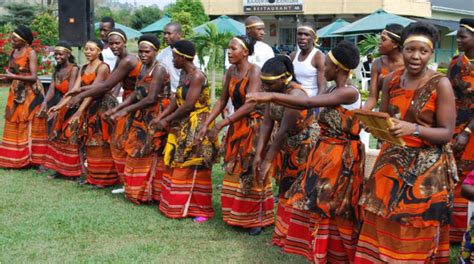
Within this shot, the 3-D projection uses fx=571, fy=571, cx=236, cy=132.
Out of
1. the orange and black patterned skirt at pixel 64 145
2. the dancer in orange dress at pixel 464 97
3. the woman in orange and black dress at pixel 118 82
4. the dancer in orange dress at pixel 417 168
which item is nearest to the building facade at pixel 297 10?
the orange and black patterned skirt at pixel 64 145

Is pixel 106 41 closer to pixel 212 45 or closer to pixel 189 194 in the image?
pixel 189 194

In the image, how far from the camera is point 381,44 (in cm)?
542

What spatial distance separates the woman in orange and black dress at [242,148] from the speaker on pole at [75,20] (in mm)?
6740

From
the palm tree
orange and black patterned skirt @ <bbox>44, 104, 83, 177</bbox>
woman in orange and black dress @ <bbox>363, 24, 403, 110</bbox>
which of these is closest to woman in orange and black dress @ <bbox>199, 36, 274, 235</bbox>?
woman in orange and black dress @ <bbox>363, 24, 403, 110</bbox>

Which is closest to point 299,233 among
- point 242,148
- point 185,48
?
point 242,148

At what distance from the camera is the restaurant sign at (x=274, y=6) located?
3487 cm

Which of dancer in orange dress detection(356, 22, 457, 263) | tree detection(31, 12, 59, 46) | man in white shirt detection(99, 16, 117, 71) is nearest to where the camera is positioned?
dancer in orange dress detection(356, 22, 457, 263)

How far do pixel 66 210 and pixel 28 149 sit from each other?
2380 millimetres

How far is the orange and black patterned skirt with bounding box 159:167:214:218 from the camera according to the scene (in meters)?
5.91

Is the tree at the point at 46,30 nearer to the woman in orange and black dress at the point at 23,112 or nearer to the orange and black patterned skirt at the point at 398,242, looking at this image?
the woman in orange and black dress at the point at 23,112

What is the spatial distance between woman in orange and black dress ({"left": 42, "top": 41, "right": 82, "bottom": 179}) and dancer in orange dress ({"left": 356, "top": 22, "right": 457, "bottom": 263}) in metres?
4.72

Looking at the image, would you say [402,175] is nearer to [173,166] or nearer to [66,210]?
[173,166]

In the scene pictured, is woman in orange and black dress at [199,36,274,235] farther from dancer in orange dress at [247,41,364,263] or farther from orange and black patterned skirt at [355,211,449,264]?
orange and black patterned skirt at [355,211,449,264]

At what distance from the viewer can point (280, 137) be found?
4535mm
